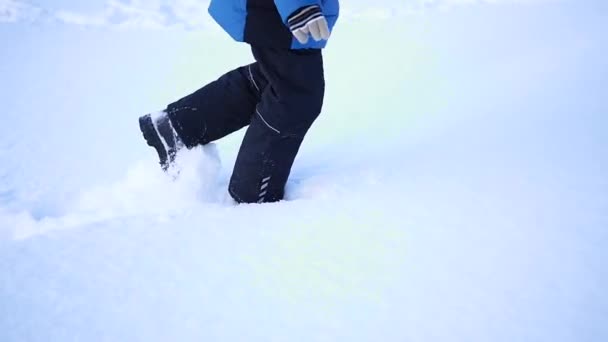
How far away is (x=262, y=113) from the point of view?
3.00ft

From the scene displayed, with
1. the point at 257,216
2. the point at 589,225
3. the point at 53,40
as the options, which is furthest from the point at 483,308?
the point at 53,40

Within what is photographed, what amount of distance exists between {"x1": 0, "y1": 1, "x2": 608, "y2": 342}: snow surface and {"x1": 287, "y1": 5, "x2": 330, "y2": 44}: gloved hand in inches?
12.0

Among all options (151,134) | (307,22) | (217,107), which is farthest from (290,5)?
(151,134)

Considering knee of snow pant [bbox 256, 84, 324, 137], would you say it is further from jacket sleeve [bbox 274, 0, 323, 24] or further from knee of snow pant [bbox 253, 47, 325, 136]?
jacket sleeve [bbox 274, 0, 323, 24]

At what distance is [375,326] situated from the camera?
18.4 inches

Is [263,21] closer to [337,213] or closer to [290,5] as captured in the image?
[290,5]

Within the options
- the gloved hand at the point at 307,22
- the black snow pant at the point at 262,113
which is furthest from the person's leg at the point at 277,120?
the gloved hand at the point at 307,22

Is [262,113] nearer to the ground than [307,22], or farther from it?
nearer to the ground

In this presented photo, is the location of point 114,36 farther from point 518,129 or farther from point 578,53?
point 578,53

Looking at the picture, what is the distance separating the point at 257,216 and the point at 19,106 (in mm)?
1043

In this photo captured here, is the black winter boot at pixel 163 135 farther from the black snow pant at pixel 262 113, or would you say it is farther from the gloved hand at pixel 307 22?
the gloved hand at pixel 307 22

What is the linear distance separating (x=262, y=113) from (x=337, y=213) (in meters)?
0.33

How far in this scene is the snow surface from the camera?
0.47 meters

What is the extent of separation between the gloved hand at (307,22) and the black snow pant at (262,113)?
0.42 feet
